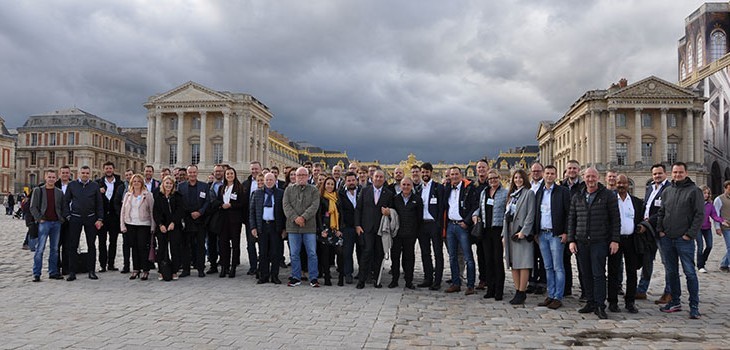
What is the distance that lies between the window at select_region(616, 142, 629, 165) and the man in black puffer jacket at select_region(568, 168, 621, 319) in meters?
65.9

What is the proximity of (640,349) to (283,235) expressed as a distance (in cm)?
630

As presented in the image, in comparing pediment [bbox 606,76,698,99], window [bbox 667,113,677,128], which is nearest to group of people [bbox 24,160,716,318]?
pediment [bbox 606,76,698,99]

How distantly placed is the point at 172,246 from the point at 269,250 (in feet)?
6.30

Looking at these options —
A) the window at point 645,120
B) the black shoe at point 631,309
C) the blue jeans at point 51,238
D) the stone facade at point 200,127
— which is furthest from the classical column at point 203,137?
the black shoe at point 631,309

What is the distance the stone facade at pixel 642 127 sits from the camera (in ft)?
209

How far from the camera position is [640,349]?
18.5 ft

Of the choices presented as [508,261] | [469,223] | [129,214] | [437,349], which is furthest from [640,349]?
[129,214]

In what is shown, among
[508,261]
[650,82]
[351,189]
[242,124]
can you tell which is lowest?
[508,261]

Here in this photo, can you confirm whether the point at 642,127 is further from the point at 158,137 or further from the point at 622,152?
the point at 158,137

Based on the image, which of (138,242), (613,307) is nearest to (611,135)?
(613,307)

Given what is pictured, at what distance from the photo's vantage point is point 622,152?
2635 inches

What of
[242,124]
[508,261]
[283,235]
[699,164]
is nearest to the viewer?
[508,261]

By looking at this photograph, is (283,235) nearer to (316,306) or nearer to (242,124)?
(316,306)

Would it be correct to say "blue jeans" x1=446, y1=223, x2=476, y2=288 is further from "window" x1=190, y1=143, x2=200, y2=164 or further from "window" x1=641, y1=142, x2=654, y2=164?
"window" x1=190, y1=143, x2=200, y2=164
